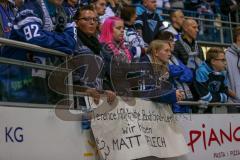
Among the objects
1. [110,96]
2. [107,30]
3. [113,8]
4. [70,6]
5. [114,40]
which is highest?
[113,8]

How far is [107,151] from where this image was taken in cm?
562

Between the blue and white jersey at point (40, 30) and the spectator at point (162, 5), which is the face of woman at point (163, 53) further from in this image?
the spectator at point (162, 5)

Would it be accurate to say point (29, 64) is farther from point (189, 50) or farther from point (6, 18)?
point (189, 50)

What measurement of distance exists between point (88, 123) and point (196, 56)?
3.16 m

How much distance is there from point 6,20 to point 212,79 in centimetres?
355

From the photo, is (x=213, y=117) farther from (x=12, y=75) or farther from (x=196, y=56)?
(x=12, y=75)

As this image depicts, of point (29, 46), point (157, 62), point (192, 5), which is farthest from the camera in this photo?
point (192, 5)

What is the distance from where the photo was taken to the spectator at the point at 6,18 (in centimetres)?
556

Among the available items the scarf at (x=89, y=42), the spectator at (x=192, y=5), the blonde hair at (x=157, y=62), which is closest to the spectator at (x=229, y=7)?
the spectator at (x=192, y=5)

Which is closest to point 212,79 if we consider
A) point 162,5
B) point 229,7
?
point 162,5

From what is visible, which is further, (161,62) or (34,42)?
(161,62)

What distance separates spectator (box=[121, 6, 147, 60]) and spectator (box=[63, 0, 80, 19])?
905 mm

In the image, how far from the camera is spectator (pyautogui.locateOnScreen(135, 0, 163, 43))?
859 cm

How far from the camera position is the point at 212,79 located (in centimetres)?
792
